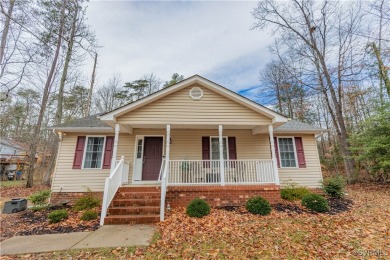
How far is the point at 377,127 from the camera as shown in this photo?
373 inches

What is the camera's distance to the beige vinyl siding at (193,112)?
6812mm

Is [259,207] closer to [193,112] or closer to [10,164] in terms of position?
[193,112]

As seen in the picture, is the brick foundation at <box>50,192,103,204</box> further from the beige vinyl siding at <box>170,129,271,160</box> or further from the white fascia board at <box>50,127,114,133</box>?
the beige vinyl siding at <box>170,129,271,160</box>

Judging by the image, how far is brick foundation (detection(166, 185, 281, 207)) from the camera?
6.26 metres

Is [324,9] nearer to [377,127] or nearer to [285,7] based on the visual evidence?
[285,7]

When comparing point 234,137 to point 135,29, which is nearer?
point 234,137

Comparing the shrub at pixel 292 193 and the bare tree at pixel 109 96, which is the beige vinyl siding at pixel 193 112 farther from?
the bare tree at pixel 109 96

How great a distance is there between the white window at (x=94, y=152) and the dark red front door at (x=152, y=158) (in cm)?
203

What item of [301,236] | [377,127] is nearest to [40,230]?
[301,236]

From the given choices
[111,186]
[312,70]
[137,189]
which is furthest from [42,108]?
[312,70]

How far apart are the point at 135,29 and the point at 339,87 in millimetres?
14758

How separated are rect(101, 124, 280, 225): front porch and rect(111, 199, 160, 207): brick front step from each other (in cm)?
15

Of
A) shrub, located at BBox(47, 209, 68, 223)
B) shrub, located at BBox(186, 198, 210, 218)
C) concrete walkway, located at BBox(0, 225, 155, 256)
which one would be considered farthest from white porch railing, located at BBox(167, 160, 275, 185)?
shrub, located at BBox(47, 209, 68, 223)

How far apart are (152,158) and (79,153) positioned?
10.9ft
